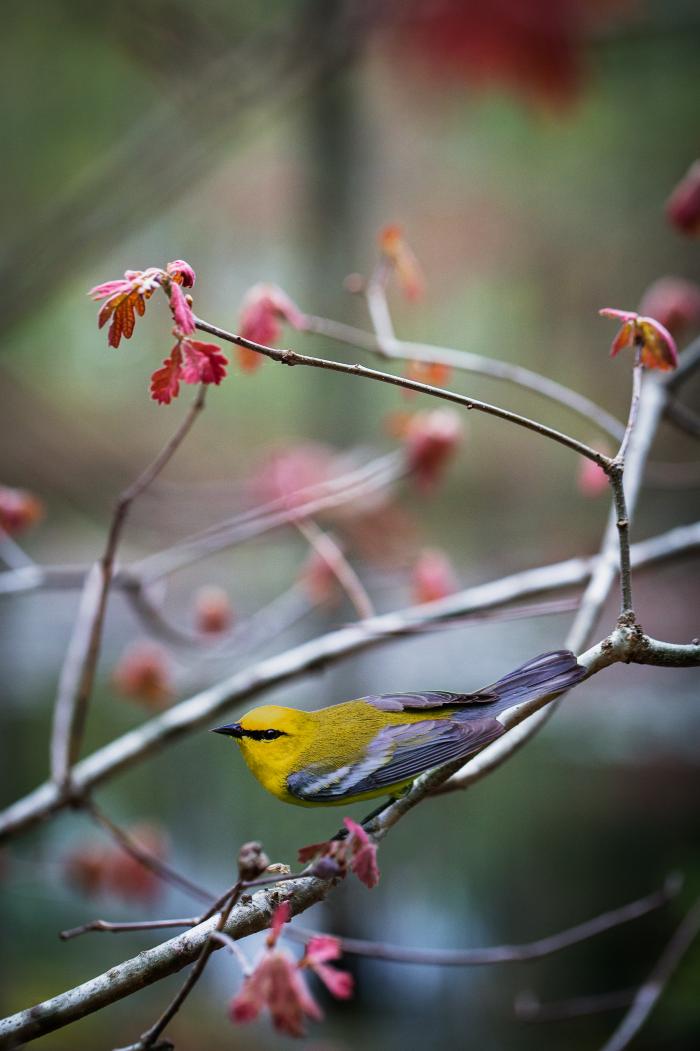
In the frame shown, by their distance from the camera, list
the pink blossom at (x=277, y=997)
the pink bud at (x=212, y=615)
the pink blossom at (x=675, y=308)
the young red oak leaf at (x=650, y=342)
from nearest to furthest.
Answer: the pink blossom at (x=277, y=997), the young red oak leaf at (x=650, y=342), the pink blossom at (x=675, y=308), the pink bud at (x=212, y=615)

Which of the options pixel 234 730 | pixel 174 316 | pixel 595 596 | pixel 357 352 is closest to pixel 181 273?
pixel 174 316

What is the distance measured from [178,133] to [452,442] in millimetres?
907

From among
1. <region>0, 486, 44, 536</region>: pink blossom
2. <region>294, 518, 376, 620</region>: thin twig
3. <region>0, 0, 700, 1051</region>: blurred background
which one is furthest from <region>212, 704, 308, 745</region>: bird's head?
<region>0, 0, 700, 1051</region>: blurred background

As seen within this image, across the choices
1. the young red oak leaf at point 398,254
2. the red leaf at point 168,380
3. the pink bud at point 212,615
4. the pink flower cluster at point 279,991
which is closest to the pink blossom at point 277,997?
the pink flower cluster at point 279,991

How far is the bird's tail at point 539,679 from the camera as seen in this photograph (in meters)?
A: 0.23

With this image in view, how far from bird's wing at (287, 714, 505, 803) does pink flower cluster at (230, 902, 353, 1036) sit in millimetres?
34

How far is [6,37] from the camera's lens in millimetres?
1386

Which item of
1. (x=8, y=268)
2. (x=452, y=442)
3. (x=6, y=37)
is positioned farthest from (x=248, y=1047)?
(x=6, y=37)

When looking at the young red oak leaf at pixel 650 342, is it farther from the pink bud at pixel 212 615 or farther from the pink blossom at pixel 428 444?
the pink bud at pixel 212 615

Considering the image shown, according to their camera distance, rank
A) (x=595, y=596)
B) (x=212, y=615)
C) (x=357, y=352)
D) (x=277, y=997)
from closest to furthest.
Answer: (x=277, y=997) → (x=595, y=596) → (x=212, y=615) → (x=357, y=352)

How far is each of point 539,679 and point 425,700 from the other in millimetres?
32

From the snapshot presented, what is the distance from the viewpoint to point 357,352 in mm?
1174

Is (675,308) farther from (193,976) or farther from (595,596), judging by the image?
(193,976)

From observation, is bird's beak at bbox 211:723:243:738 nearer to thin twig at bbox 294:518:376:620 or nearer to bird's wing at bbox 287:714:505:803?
bird's wing at bbox 287:714:505:803
